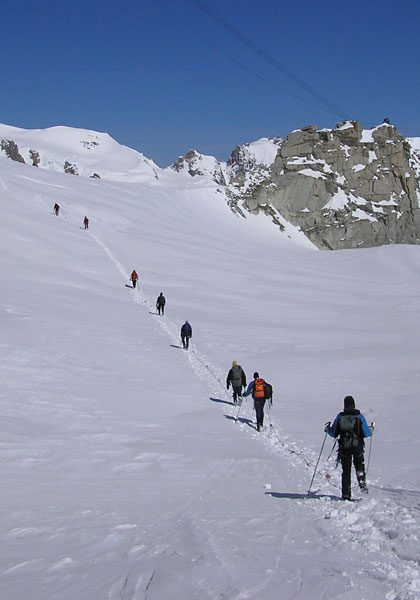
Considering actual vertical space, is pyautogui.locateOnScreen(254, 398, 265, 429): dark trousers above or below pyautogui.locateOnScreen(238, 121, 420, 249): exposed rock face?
below

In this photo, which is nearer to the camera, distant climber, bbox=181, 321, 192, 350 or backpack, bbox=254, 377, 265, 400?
backpack, bbox=254, 377, 265, 400

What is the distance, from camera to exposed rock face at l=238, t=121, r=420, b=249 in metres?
110

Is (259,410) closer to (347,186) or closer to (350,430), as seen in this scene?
(350,430)

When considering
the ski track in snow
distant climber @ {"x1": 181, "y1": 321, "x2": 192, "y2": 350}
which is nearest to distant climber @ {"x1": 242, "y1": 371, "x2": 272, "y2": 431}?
the ski track in snow

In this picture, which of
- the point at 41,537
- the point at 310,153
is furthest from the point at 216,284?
the point at 310,153

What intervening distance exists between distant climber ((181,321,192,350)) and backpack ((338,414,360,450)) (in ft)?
41.7

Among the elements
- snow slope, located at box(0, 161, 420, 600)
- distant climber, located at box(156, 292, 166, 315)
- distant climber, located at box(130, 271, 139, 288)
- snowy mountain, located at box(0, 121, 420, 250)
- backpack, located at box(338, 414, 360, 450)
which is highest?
snowy mountain, located at box(0, 121, 420, 250)

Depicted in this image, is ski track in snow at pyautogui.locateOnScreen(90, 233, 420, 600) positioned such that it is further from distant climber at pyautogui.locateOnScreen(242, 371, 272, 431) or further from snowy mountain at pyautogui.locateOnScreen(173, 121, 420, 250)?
snowy mountain at pyautogui.locateOnScreen(173, 121, 420, 250)

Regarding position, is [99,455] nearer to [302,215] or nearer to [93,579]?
[93,579]

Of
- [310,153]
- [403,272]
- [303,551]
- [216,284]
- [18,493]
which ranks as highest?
[310,153]

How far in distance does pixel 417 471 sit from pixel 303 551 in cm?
410

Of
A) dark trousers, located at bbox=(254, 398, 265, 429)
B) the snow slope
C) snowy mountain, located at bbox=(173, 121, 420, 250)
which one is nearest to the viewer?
the snow slope

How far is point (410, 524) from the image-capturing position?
253 inches

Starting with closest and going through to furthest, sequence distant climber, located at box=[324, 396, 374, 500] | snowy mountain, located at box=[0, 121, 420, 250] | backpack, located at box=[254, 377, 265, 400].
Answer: distant climber, located at box=[324, 396, 374, 500] → backpack, located at box=[254, 377, 265, 400] → snowy mountain, located at box=[0, 121, 420, 250]
